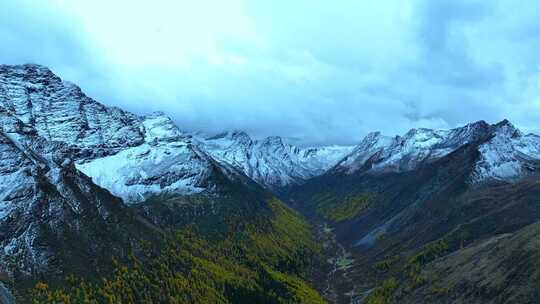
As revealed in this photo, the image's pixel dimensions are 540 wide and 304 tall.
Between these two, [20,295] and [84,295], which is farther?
[84,295]

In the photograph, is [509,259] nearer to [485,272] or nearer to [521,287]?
[485,272]

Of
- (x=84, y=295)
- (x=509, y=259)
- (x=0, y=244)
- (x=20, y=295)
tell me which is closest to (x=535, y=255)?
(x=509, y=259)

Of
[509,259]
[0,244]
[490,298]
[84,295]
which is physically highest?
[509,259]

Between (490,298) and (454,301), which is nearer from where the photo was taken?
(490,298)

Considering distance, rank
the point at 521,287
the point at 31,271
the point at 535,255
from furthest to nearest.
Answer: the point at 31,271, the point at 535,255, the point at 521,287

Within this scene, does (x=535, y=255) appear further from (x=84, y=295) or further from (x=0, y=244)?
(x=0, y=244)

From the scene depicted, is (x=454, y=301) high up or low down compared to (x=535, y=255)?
down

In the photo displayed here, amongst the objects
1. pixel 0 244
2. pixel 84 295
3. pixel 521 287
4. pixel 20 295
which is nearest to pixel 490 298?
pixel 521 287

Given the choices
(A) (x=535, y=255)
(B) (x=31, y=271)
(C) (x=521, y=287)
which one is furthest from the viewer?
(B) (x=31, y=271)

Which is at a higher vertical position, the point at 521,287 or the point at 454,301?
the point at 521,287
